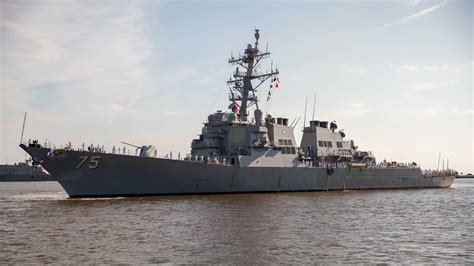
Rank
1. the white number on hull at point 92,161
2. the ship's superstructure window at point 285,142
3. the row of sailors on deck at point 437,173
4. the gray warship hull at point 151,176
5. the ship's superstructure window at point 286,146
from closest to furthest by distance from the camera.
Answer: the white number on hull at point 92,161 < the gray warship hull at point 151,176 < the ship's superstructure window at point 286,146 < the ship's superstructure window at point 285,142 < the row of sailors on deck at point 437,173

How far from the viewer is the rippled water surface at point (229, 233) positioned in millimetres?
13047

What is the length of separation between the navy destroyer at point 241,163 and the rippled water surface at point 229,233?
80.2 inches

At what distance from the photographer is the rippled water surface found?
13.0m

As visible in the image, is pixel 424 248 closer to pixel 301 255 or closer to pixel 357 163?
pixel 301 255

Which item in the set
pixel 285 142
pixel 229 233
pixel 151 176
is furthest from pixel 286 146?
pixel 229 233

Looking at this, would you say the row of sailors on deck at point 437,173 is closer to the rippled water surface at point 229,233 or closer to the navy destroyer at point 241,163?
the navy destroyer at point 241,163

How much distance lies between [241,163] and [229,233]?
15001 mm

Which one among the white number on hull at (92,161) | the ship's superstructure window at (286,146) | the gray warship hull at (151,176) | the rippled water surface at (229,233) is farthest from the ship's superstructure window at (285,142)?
the white number on hull at (92,161)

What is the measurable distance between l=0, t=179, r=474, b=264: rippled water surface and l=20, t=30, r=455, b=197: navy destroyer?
204 centimetres

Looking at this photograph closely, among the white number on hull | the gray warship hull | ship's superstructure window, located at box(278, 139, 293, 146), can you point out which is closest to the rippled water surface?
the gray warship hull

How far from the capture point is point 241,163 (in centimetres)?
3136

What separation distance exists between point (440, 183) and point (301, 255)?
45.1 meters

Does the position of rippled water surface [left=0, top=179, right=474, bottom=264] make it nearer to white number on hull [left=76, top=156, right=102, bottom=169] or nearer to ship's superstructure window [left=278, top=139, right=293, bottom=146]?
white number on hull [left=76, top=156, right=102, bottom=169]

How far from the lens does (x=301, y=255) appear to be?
13.1 metres
